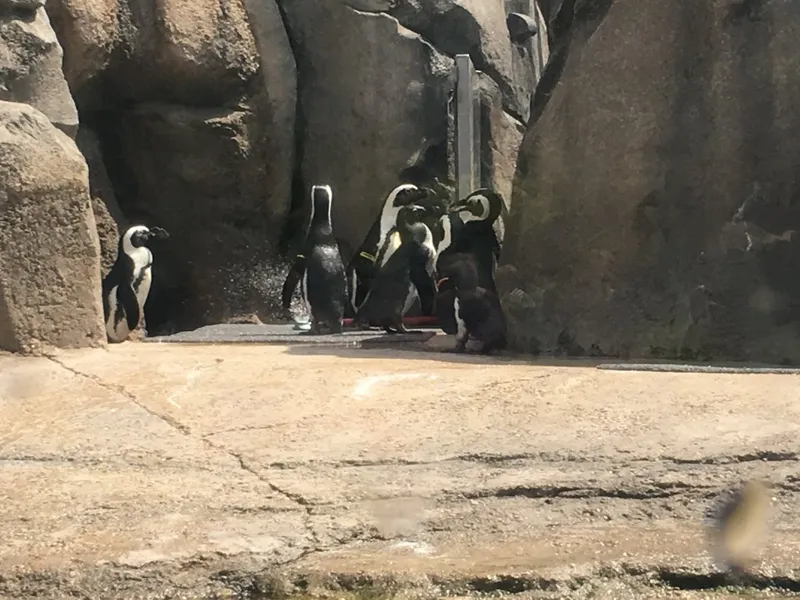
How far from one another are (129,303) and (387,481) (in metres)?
4.65

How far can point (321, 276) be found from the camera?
20.8ft

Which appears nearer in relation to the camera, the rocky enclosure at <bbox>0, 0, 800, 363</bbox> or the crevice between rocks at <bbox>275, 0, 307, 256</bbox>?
the rocky enclosure at <bbox>0, 0, 800, 363</bbox>

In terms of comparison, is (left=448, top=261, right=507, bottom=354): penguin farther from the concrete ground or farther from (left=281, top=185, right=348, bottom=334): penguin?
(left=281, top=185, right=348, bottom=334): penguin

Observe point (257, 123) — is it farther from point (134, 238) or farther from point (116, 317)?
point (116, 317)

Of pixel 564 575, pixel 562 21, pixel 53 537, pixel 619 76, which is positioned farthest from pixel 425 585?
pixel 562 21

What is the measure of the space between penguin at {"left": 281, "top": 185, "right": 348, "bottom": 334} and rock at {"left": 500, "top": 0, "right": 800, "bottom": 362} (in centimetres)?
173

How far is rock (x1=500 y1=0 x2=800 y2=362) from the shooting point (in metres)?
4.05

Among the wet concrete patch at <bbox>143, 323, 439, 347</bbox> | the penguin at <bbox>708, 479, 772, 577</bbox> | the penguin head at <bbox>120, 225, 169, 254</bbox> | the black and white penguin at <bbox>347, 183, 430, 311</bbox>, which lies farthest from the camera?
the black and white penguin at <bbox>347, 183, 430, 311</bbox>

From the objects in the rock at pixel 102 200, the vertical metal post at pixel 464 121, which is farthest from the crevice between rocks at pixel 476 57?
the rock at pixel 102 200

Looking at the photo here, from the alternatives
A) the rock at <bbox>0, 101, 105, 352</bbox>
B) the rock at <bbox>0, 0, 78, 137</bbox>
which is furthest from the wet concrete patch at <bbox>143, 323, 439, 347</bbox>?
the rock at <bbox>0, 0, 78, 137</bbox>

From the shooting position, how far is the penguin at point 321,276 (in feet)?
20.5

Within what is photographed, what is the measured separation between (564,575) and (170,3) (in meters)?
6.62

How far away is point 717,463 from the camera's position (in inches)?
88.5

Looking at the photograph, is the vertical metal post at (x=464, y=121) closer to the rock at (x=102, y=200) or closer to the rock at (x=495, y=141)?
the rock at (x=495, y=141)
